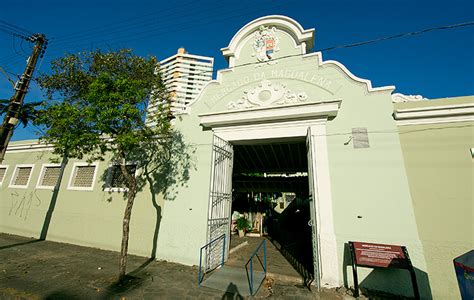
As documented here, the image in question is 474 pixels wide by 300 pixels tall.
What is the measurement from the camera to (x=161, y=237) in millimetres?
6859

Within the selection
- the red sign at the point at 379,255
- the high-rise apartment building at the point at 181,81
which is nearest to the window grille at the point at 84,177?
the high-rise apartment building at the point at 181,81

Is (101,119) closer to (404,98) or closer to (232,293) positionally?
(232,293)

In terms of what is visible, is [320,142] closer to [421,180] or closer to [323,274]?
[421,180]

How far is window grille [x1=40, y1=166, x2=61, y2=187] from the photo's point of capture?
988cm

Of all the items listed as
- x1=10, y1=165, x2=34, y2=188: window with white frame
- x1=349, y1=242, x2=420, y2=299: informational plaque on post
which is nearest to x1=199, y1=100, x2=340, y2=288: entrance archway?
x1=349, y1=242, x2=420, y2=299: informational plaque on post

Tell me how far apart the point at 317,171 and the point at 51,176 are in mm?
11826

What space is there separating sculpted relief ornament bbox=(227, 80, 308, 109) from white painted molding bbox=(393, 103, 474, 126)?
2.44 metres

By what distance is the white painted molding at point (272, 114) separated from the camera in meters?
5.83

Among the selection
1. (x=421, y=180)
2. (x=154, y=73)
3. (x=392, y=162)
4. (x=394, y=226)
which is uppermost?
(x=154, y=73)

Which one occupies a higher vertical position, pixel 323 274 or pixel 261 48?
pixel 261 48

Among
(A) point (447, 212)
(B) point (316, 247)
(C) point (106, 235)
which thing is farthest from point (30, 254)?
(A) point (447, 212)

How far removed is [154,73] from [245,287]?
283 inches

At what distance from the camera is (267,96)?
22.3ft

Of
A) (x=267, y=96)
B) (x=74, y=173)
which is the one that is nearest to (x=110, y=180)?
(x=74, y=173)
